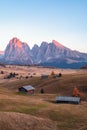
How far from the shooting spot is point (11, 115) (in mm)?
64688

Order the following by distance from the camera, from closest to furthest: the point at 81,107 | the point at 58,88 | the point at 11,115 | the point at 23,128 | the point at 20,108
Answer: the point at 23,128 < the point at 11,115 < the point at 20,108 < the point at 81,107 < the point at 58,88

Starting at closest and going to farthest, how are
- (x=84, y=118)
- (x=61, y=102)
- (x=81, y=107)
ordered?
(x=84, y=118) < (x=81, y=107) < (x=61, y=102)

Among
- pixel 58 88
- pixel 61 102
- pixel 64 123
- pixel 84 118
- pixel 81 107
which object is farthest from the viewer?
pixel 58 88

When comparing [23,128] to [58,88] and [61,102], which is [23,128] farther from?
[58,88]

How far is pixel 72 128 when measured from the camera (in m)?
68.1

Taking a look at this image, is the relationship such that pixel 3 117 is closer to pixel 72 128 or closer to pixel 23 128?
pixel 23 128

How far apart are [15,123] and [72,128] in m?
14.7

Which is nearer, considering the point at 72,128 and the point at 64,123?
the point at 72,128

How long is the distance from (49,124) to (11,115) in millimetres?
8800

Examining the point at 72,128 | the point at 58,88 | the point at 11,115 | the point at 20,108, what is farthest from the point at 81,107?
the point at 58,88

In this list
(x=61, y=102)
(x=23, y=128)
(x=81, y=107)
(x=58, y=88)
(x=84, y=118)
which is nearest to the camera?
(x=23, y=128)

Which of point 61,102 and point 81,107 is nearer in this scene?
point 81,107

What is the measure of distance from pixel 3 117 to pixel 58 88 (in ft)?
292

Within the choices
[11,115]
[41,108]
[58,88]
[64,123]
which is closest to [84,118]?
[64,123]
